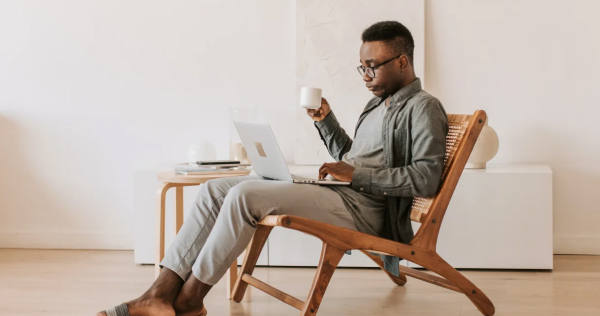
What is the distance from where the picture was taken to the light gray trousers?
6.89ft

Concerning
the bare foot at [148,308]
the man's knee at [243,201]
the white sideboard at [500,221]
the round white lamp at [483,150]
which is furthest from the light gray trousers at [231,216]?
the round white lamp at [483,150]

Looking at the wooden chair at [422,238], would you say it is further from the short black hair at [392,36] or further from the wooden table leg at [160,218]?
the wooden table leg at [160,218]

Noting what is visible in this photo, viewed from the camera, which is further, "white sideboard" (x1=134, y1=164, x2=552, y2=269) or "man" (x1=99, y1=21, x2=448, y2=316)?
"white sideboard" (x1=134, y1=164, x2=552, y2=269)

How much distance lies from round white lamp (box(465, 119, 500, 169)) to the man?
0.96 m

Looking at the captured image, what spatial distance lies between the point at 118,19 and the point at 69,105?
1.91 feet

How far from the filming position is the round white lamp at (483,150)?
3.24 meters

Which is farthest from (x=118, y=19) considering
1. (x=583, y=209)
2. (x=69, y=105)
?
(x=583, y=209)

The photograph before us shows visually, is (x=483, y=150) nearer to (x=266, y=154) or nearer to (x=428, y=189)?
(x=428, y=189)

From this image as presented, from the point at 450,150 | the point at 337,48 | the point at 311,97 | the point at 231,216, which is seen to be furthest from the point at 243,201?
the point at 337,48

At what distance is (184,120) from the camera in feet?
12.4

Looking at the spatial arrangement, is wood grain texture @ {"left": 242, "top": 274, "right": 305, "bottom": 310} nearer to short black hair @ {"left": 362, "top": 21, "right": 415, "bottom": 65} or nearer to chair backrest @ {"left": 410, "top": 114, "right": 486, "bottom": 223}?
chair backrest @ {"left": 410, "top": 114, "right": 486, "bottom": 223}

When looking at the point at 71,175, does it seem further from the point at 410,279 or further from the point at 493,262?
the point at 493,262

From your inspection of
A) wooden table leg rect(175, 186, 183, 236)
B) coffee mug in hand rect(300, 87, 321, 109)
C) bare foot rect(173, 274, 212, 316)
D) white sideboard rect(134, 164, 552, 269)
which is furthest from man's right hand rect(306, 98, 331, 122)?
bare foot rect(173, 274, 212, 316)

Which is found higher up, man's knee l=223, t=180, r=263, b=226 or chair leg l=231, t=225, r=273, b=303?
man's knee l=223, t=180, r=263, b=226
